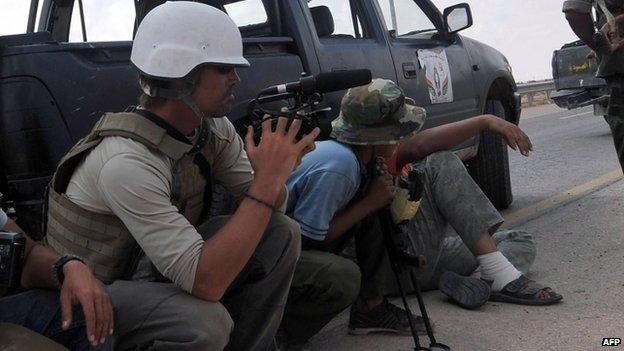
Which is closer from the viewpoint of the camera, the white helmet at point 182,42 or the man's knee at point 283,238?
the white helmet at point 182,42

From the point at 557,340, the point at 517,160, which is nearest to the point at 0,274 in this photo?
the point at 557,340

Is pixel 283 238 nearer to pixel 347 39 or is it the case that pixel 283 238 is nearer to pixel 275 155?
pixel 275 155

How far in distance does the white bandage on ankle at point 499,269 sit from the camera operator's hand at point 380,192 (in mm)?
764

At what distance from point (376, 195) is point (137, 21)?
170cm

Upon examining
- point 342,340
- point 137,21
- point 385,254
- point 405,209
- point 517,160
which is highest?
point 137,21

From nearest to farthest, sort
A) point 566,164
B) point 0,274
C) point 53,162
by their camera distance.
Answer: point 0,274, point 53,162, point 566,164

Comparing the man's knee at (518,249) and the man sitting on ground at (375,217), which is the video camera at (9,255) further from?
the man's knee at (518,249)

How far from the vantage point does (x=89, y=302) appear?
2078 millimetres

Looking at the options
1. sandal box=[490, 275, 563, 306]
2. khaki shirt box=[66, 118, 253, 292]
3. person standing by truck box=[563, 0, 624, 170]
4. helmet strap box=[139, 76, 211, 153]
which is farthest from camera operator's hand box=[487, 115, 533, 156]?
khaki shirt box=[66, 118, 253, 292]

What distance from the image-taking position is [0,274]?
2.11 metres

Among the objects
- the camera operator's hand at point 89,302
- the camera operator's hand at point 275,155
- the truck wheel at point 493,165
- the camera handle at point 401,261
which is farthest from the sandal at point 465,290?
the truck wheel at point 493,165

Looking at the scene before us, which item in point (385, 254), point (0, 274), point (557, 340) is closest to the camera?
point (0, 274)

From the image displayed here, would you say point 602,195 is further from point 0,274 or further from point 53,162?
point 0,274

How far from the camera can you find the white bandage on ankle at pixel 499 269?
376 cm
